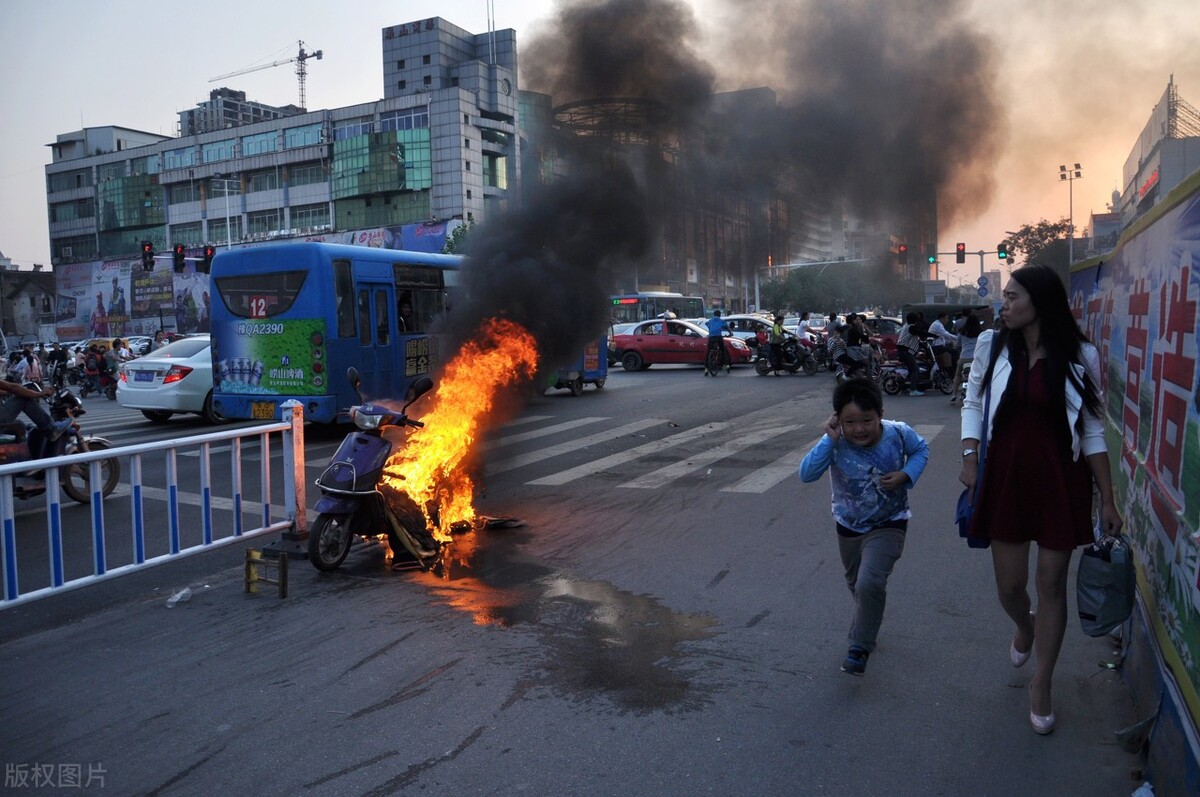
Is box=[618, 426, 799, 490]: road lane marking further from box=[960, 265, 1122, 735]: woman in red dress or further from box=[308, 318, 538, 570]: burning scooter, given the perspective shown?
box=[960, 265, 1122, 735]: woman in red dress

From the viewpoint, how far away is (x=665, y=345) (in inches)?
1093

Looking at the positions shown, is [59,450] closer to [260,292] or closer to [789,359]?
[260,292]

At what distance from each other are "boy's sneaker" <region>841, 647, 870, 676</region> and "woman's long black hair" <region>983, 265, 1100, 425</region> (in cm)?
146

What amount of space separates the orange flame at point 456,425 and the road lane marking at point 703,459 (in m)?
1.74

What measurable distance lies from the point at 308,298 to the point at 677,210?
A: 5.65m

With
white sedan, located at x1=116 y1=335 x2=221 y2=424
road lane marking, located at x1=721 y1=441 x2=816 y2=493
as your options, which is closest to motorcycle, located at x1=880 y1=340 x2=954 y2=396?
road lane marking, located at x1=721 y1=441 x2=816 y2=493

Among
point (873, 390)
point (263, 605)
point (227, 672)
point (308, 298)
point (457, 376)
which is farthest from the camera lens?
point (308, 298)

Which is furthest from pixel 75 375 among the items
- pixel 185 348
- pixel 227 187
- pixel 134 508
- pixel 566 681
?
pixel 227 187

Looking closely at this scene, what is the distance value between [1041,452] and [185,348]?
15637 millimetres

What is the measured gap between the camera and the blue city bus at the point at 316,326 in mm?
13109

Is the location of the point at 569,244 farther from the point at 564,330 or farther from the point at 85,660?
the point at 85,660

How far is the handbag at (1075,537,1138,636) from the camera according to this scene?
11.1 feet

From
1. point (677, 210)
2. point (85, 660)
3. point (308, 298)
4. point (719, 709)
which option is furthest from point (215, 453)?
point (719, 709)

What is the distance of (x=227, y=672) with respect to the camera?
14.5 feet
